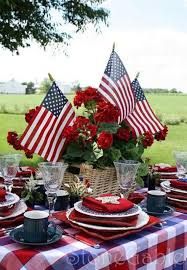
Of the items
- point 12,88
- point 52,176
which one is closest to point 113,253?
point 52,176

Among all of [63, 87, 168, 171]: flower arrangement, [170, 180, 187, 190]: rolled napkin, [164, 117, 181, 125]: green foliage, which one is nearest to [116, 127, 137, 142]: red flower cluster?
[63, 87, 168, 171]: flower arrangement

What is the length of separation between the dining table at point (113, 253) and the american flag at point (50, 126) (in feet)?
1.25

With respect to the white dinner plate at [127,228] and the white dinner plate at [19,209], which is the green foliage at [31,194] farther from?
the white dinner plate at [127,228]

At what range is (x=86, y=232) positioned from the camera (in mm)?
1229

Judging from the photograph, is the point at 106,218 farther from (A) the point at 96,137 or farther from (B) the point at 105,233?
(A) the point at 96,137

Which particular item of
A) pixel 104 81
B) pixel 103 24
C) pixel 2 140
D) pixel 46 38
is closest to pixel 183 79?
pixel 103 24

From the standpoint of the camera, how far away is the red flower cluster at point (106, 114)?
161 cm

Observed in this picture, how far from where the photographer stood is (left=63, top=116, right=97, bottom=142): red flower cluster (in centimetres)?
158

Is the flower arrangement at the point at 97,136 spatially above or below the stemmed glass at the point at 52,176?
above

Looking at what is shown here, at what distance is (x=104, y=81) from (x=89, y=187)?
0.51m

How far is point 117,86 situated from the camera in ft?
6.15

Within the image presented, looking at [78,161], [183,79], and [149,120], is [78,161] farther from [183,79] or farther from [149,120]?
[183,79]

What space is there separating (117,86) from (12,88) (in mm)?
4820

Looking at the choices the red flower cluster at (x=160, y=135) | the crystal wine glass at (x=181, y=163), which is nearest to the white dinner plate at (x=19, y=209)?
the crystal wine glass at (x=181, y=163)
